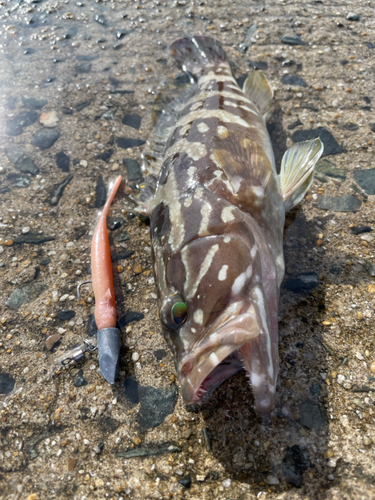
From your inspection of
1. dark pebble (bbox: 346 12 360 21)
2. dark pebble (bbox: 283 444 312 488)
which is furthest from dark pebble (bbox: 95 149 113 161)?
dark pebble (bbox: 346 12 360 21)

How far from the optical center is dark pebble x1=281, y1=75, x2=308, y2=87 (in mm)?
5062

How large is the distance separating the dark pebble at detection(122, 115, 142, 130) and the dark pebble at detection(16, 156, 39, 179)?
1.34 metres

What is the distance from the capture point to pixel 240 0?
6.34m

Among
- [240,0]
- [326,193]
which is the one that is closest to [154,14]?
[240,0]

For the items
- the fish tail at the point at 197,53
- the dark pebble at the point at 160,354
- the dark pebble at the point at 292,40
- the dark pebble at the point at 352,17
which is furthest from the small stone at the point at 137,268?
the dark pebble at the point at 352,17

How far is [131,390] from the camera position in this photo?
→ 2932 millimetres

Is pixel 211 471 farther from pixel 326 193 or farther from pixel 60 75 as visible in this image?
pixel 60 75

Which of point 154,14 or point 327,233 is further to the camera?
point 154,14

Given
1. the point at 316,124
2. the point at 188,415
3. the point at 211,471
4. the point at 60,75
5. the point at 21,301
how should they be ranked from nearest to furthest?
the point at 211,471 < the point at 188,415 < the point at 21,301 < the point at 316,124 < the point at 60,75

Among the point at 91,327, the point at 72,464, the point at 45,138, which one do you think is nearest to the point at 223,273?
the point at 91,327

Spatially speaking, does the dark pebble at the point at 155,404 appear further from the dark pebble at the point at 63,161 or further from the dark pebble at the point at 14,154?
the dark pebble at the point at 14,154

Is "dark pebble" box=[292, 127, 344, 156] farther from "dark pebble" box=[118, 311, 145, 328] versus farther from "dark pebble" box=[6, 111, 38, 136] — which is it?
"dark pebble" box=[6, 111, 38, 136]

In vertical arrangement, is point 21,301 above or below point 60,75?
below

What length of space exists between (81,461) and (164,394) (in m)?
0.76
